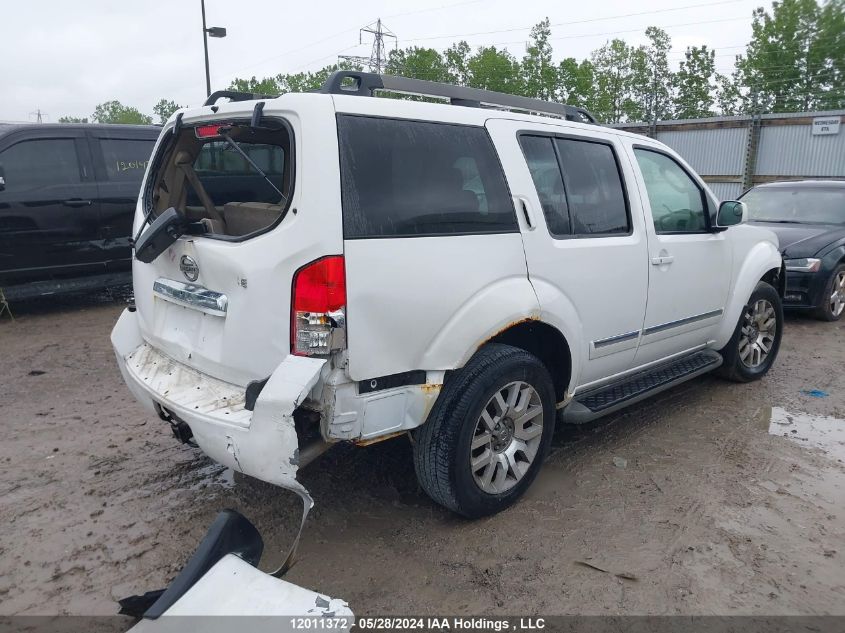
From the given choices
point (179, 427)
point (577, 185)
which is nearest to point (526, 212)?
point (577, 185)

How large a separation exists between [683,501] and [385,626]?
5.85ft

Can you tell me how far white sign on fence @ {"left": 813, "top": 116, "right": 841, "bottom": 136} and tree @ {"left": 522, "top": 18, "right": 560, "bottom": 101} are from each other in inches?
1075

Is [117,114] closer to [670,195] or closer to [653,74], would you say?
[653,74]

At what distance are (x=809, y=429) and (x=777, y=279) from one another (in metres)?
1.57

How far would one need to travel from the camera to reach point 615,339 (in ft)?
12.2

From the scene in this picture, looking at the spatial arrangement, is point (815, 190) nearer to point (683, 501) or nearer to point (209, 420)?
point (683, 501)

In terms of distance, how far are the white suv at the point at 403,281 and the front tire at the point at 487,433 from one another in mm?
10

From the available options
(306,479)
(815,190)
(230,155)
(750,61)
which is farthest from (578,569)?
(750,61)

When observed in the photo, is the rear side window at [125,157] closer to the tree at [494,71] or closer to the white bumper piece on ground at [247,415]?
the white bumper piece on ground at [247,415]

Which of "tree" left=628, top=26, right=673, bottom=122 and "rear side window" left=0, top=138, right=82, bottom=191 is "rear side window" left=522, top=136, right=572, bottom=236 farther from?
"tree" left=628, top=26, right=673, bottom=122

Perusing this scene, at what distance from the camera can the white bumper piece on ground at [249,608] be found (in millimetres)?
2125

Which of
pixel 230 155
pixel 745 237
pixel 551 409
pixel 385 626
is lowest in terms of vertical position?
pixel 385 626

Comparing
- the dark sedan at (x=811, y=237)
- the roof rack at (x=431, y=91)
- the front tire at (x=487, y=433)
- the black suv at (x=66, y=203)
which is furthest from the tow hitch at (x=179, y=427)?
the dark sedan at (x=811, y=237)

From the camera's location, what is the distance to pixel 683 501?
338 cm
